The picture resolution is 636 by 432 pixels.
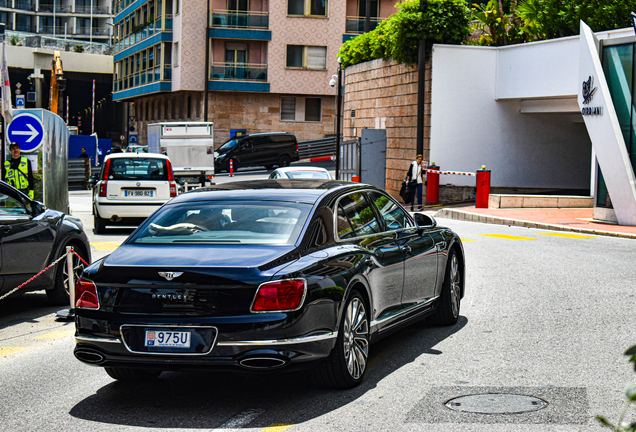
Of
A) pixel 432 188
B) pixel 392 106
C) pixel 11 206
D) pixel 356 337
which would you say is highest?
pixel 392 106

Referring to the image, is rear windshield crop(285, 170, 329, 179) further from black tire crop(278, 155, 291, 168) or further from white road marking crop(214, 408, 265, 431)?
black tire crop(278, 155, 291, 168)

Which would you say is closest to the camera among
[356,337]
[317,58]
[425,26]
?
[356,337]

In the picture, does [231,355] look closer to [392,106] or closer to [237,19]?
[392,106]

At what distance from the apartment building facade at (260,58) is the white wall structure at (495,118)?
27046mm

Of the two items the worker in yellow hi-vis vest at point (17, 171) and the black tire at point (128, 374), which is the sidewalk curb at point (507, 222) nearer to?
the worker in yellow hi-vis vest at point (17, 171)

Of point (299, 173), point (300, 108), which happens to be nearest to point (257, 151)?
point (300, 108)

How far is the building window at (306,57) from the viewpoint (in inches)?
2265

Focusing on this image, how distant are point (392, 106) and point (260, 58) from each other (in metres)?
25.7

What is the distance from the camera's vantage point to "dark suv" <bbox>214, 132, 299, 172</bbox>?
159ft

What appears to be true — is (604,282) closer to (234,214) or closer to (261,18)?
(234,214)

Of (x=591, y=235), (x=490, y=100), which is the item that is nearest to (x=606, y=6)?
(x=490, y=100)

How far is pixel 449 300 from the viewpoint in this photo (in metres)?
8.28

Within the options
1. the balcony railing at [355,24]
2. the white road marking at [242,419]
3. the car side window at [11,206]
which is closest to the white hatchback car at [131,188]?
the car side window at [11,206]

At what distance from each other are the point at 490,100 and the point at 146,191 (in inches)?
636
